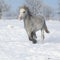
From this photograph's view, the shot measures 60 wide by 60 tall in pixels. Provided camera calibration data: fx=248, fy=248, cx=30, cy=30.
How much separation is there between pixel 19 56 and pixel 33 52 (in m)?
0.81

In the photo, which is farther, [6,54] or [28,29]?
[28,29]

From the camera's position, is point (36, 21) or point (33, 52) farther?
point (36, 21)

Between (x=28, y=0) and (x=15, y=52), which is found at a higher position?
(x=15, y=52)

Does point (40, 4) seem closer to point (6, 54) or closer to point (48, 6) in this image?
point (48, 6)

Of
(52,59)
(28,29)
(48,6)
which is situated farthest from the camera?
(48,6)

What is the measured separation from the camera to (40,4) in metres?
56.8

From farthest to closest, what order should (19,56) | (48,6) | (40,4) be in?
1. (48,6)
2. (40,4)
3. (19,56)

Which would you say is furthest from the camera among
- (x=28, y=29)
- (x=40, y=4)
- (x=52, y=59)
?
(x=40, y=4)

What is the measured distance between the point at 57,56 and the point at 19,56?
101cm

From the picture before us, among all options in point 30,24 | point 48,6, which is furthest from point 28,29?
point 48,6

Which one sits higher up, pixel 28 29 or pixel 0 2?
pixel 28 29

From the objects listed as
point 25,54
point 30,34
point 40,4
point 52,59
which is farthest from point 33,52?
point 40,4

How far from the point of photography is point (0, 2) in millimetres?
56750

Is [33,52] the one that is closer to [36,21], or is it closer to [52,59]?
[52,59]
